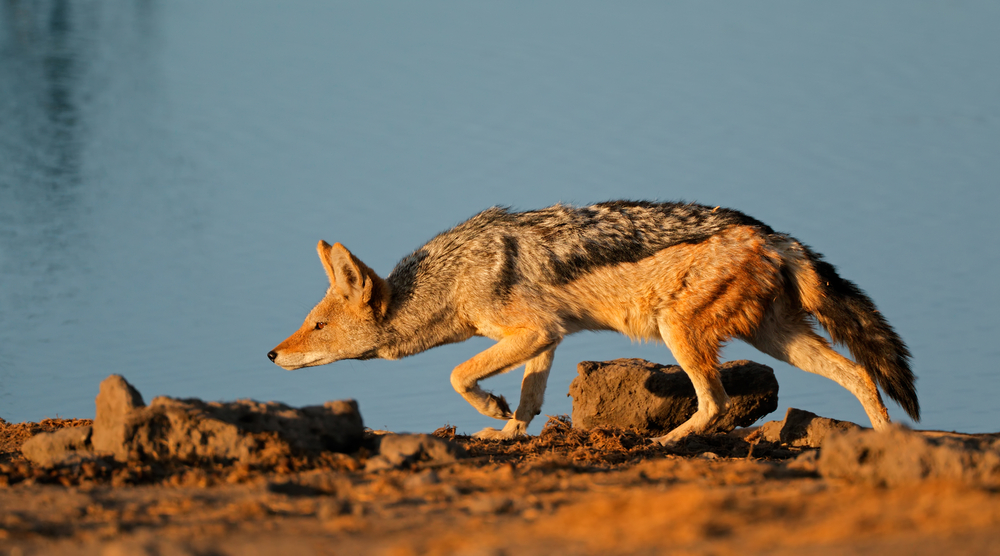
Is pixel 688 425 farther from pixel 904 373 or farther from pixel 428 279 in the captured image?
pixel 428 279

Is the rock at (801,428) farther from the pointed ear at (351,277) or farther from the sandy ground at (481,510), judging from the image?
the pointed ear at (351,277)

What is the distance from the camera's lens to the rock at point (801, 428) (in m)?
9.74

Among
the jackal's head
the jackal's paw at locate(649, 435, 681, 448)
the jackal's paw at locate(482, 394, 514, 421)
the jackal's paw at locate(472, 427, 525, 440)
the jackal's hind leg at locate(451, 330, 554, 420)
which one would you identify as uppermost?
the jackal's head

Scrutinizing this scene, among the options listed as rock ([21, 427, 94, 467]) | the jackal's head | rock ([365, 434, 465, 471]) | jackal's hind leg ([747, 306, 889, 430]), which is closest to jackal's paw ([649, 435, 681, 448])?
jackal's hind leg ([747, 306, 889, 430])

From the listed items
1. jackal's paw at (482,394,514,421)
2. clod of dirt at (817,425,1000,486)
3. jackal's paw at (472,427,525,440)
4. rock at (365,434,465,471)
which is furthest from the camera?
jackal's paw at (472,427,525,440)

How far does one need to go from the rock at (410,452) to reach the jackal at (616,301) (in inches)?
89.0

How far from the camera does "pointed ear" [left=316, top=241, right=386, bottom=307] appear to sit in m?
9.38

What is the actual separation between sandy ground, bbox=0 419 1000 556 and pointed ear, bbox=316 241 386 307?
2752 millimetres

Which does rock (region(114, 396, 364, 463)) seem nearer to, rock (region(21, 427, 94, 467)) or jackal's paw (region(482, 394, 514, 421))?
rock (region(21, 427, 94, 467))

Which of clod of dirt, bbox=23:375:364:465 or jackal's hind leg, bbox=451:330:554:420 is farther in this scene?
jackal's hind leg, bbox=451:330:554:420

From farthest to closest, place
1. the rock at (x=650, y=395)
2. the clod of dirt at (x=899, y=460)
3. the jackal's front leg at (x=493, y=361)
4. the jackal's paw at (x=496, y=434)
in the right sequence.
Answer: the rock at (x=650, y=395), the jackal's paw at (x=496, y=434), the jackal's front leg at (x=493, y=361), the clod of dirt at (x=899, y=460)

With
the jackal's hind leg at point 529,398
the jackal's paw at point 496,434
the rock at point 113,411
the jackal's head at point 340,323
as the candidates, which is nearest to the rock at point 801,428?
the jackal's hind leg at point 529,398

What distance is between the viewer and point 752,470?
655 centimetres

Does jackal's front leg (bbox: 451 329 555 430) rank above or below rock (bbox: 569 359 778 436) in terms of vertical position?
above
